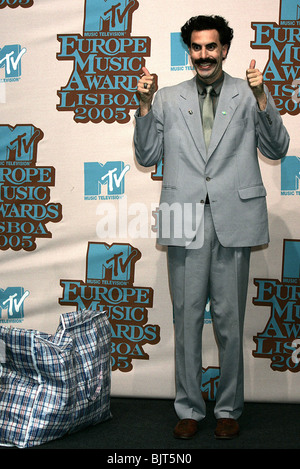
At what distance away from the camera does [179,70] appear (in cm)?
296

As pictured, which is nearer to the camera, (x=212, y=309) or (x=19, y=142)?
(x=212, y=309)

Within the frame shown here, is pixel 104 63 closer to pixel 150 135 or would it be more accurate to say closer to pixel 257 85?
pixel 150 135

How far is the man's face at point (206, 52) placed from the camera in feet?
7.98

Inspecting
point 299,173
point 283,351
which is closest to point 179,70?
point 299,173

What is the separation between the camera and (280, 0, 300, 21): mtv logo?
290cm

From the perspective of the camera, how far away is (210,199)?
2434 mm

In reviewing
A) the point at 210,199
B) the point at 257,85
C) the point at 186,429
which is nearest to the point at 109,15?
the point at 257,85

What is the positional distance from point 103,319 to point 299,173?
3.86 feet

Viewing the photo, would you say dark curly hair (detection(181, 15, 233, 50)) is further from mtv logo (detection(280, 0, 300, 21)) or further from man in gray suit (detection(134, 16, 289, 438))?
mtv logo (detection(280, 0, 300, 21))

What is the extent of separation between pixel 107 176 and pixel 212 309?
2.97ft

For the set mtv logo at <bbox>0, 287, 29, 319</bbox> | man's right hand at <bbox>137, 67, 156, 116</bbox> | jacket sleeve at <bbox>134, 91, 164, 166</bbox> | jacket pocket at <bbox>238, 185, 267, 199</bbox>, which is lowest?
mtv logo at <bbox>0, 287, 29, 319</bbox>

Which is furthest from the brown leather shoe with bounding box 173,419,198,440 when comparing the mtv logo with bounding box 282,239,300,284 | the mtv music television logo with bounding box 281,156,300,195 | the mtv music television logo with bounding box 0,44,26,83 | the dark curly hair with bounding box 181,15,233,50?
the mtv music television logo with bounding box 0,44,26,83

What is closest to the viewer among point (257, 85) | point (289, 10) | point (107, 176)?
point (257, 85)

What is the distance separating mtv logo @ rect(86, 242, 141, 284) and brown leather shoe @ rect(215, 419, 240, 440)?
2.84ft
